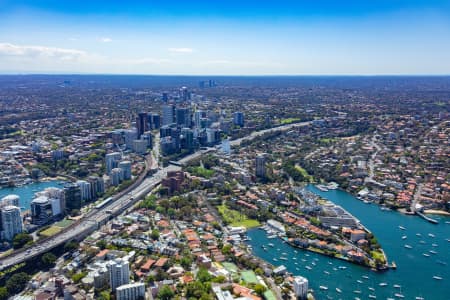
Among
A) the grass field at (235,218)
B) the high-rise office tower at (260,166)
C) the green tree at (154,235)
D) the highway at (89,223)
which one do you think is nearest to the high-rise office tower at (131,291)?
the green tree at (154,235)

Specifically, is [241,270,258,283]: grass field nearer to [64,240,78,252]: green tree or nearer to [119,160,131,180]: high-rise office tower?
[64,240,78,252]: green tree

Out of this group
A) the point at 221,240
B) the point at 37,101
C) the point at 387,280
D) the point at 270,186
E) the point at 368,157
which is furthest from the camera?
the point at 37,101

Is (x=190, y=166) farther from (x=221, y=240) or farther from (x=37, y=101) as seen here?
(x=37, y=101)

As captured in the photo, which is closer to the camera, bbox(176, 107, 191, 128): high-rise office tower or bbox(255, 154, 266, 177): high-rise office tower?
bbox(255, 154, 266, 177): high-rise office tower

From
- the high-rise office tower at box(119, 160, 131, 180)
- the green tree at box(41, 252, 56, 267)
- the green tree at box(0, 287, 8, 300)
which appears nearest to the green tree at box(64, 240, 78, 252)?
the green tree at box(41, 252, 56, 267)

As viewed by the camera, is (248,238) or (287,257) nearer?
(287,257)

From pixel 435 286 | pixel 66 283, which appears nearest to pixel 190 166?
pixel 66 283
